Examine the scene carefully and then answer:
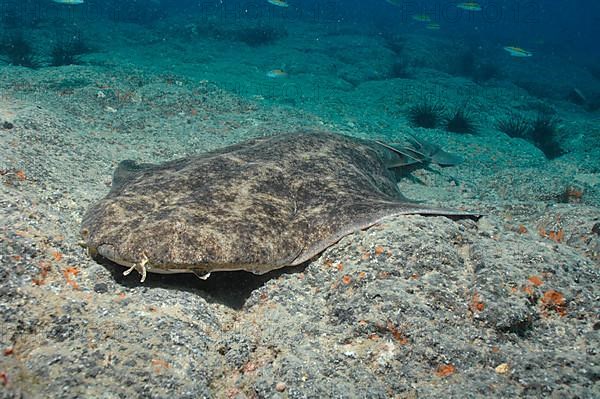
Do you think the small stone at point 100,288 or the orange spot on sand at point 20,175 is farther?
the orange spot on sand at point 20,175

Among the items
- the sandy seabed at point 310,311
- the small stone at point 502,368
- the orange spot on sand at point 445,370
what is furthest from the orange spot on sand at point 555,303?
the orange spot on sand at point 445,370

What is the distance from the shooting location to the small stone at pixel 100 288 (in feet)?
10.3

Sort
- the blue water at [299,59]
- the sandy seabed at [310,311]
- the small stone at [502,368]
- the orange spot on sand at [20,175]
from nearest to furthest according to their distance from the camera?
the sandy seabed at [310,311], the small stone at [502,368], the orange spot on sand at [20,175], the blue water at [299,59]

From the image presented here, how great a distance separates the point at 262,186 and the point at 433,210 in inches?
68.9

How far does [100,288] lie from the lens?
316cm

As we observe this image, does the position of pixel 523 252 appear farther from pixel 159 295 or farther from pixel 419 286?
pixel 159 295

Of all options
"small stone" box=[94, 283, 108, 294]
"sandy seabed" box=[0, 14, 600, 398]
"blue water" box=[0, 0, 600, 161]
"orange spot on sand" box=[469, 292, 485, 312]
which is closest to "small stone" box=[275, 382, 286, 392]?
"sandy seabed" box=[0, 14, 600, 398]

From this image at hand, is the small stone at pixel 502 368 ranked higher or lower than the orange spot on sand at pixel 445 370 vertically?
higher

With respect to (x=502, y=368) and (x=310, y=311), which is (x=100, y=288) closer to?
(x=310, y=311)

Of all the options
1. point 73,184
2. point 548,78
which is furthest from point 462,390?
point 548,78

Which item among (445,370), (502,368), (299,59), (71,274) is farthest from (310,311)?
(299,59)

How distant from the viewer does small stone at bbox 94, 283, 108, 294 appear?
3133 mm

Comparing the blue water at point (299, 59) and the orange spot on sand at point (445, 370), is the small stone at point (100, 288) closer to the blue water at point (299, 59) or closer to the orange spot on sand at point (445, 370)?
the orange spot on sand at point (445, 370)

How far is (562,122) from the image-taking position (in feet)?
45.8
